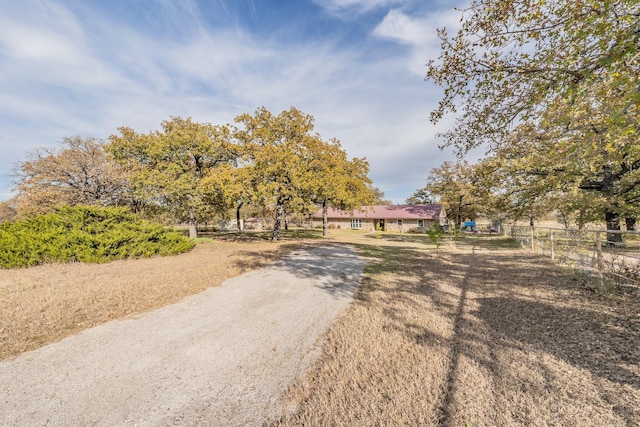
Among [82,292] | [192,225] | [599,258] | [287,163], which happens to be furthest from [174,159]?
[599,258]

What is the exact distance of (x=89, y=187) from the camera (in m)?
18.7

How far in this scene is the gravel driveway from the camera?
2.66 meters

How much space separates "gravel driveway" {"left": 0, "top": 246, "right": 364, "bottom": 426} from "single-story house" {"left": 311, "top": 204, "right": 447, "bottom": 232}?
115 feet

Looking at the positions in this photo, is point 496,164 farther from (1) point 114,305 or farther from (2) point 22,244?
(2) point 22,244

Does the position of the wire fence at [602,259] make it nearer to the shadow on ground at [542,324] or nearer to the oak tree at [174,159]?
the shadow on ground at [542,324]

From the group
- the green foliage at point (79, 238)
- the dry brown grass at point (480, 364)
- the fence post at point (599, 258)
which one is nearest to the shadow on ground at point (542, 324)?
the dry brown grass at point (480, 364)

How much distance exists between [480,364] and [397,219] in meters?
41.2

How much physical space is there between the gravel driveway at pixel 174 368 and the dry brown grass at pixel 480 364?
1.71ft

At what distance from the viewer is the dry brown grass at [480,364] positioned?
2496mm

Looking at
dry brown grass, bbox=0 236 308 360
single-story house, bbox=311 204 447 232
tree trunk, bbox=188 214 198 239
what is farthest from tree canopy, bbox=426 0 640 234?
single-story house, bbox=311 204 447 232

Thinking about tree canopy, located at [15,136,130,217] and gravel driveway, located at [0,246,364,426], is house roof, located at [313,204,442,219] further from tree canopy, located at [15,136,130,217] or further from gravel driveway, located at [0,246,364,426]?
gravel driveway, located at [0,246,364,426]

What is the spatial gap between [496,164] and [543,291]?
9277 mm

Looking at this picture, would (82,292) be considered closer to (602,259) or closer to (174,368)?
(174,368)

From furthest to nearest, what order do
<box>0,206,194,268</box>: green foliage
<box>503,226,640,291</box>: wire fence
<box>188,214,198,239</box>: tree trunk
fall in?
<box>188,214,198,239</box>: tree trunk
<box>0,206,194,268</box>: green foliage
<box>503,226,640,291</box>: wire fence
